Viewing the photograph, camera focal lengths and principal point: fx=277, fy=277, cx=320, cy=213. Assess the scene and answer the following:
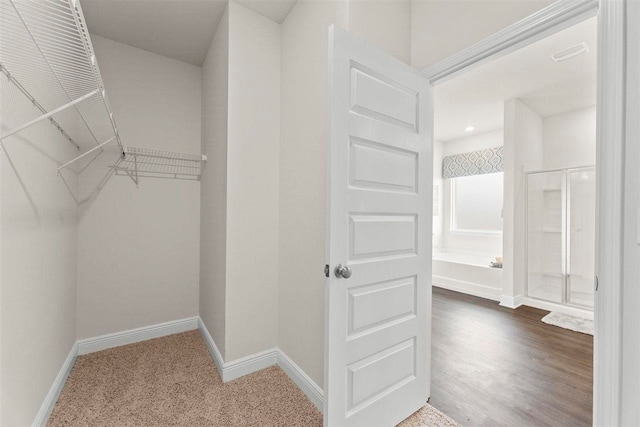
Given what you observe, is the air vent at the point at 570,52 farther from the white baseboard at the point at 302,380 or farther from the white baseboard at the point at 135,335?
the white baseboard at the point at 135,335

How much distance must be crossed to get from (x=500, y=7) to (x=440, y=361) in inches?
94.0

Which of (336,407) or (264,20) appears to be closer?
(336,407)

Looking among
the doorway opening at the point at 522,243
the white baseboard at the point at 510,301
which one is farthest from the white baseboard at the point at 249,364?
the white baseboard at the point at 510,301

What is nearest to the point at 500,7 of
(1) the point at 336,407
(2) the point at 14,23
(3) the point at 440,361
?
(1) the point at 336,407

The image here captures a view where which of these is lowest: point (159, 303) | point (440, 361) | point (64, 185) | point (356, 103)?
point (440, 361)

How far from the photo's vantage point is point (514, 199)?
373cm

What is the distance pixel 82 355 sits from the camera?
223 cm

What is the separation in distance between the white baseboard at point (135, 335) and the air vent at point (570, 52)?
4.31 metres

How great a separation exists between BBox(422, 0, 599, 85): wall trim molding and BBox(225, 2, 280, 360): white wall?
3.89 feet

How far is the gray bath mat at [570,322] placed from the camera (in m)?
2.93

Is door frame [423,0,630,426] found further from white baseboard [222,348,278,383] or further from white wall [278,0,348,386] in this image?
white baseboard [222,348,278,383]

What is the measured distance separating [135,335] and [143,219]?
103cm

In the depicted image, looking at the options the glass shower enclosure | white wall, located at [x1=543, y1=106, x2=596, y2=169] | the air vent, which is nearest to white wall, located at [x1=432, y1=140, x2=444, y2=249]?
white wall, located at [x1=543, y1=106, x2=596, y2=169]

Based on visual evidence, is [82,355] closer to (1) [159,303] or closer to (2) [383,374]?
(1) [159,303]
